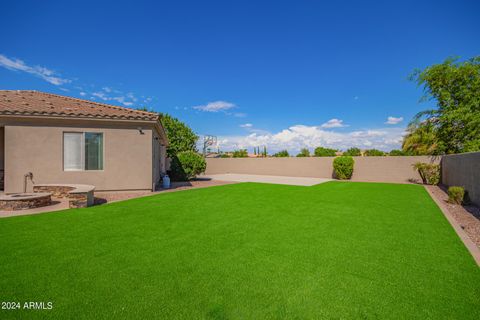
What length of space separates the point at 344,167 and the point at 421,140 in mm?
11100

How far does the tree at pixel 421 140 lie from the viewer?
20.7 metres

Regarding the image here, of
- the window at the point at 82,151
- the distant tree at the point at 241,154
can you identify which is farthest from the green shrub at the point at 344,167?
the distant tree at the point at 241,154

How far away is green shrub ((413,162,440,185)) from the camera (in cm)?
1596

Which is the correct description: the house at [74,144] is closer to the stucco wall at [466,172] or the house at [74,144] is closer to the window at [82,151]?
the window at [82,151]

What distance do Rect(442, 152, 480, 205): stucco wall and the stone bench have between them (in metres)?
14.5

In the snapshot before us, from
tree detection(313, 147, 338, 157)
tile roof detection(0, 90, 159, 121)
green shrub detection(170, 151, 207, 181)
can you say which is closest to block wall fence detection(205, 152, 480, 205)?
green shrub detection(170, 151, 207, 181)

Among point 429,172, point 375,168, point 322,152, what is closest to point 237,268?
point 429,172

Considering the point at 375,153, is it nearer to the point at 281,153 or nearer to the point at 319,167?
the point at 319,167

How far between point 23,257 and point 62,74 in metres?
18.2

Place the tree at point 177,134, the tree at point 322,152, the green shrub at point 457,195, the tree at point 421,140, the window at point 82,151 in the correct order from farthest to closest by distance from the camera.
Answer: the tree at point 177,134
the tree at point 322,152
the tree at point 421,140
the window at point 82,151
the green shrub at point 457,195

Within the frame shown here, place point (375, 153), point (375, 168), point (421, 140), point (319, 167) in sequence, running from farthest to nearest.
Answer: point (375, 153)
point (421, 140)
point (319, 167)
point (375, 168)

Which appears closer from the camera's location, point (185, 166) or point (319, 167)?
point (185, 166)

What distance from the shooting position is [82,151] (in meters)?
10.6

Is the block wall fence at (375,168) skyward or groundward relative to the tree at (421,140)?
groundward
